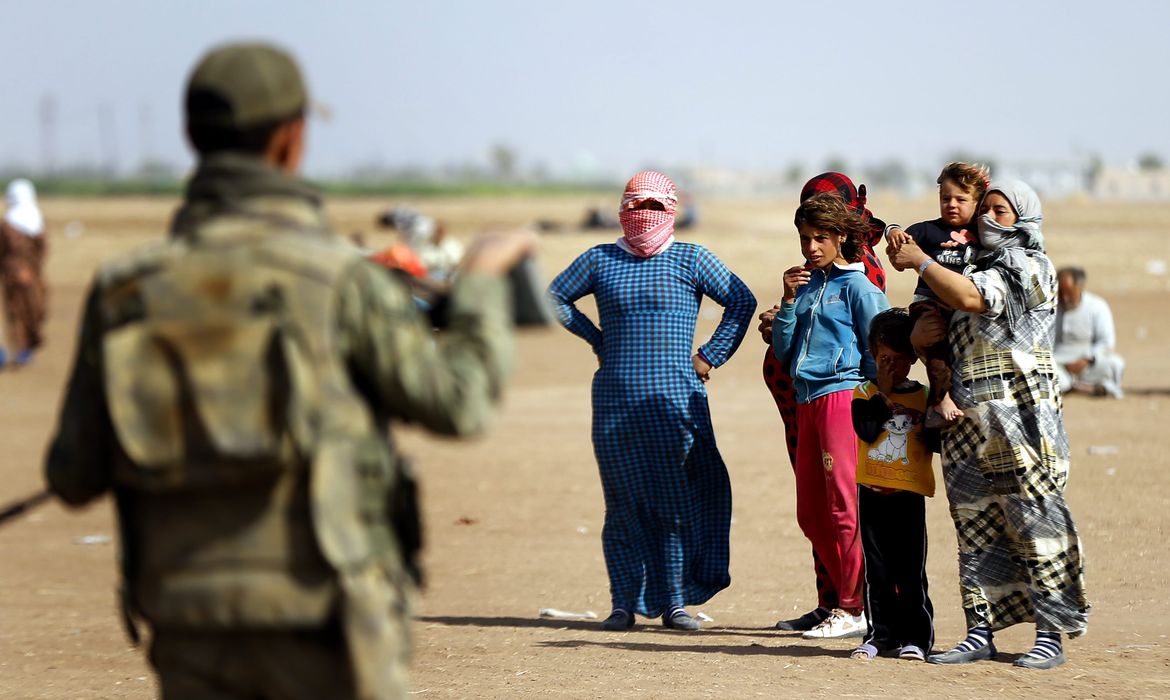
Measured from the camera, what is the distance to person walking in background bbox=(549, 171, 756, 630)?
7.70 m

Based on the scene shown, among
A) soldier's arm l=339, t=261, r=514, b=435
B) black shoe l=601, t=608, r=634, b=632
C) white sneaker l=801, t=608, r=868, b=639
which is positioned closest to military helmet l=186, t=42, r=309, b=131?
soldier's arm l=339, t=261, r=514, b=435

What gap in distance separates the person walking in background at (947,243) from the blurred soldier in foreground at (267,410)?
3.65 meters

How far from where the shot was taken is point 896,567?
677 cm

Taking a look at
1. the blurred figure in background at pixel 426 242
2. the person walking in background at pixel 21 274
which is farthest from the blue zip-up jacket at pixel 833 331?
the person walking in background at pixel 21 274

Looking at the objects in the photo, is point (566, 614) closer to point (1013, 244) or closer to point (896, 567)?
point (896, 567)

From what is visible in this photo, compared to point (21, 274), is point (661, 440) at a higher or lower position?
higher

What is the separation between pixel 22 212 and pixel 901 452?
18.0 m

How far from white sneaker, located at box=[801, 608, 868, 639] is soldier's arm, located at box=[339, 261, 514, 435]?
14.3ft

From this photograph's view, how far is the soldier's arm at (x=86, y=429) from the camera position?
132 inches

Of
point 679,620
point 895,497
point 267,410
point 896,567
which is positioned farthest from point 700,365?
point 267,410

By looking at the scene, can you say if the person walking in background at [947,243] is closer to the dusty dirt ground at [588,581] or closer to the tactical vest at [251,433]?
the dusty dirt ground at [588,581]

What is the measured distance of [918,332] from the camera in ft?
21.9

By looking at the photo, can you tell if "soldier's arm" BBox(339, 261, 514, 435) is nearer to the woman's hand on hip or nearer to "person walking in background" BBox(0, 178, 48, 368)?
the woman's hand on hip

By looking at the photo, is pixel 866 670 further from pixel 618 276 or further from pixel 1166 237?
pixel 1166 237
